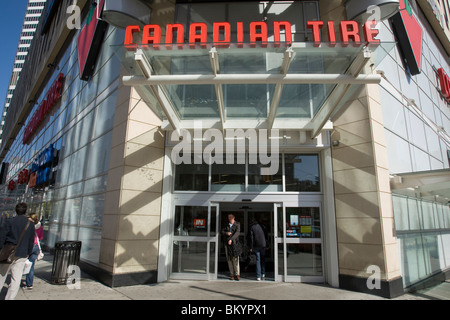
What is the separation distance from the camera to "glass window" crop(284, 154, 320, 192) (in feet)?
24.8

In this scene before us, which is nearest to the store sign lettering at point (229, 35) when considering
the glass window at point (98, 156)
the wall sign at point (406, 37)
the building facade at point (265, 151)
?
the building facade at point (265, 151)

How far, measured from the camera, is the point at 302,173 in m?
7.66

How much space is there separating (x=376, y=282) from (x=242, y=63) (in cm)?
546

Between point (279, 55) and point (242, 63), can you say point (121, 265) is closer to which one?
point (242, 63)

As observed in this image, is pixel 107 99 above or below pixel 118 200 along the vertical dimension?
above

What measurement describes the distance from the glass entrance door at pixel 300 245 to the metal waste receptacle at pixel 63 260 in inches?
205

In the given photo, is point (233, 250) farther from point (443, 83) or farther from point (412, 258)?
point (443, 83)

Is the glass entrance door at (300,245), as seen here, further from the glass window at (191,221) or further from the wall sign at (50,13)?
the wall sign at (50,13)

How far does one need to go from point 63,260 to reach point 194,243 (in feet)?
10.6

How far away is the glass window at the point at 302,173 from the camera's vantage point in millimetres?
7572

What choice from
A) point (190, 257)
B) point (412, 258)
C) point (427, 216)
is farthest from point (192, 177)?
point (427, 216)
